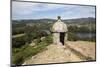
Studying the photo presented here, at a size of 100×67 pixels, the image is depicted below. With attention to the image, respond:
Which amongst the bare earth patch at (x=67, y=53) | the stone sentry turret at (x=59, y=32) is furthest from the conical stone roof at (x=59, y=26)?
the bare earth patch at (x=67, y=53)

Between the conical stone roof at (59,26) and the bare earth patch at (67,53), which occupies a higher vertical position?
the conical stone roof at (59,26)

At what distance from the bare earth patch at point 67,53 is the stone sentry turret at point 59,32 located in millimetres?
71

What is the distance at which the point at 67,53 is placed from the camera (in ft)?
9.17

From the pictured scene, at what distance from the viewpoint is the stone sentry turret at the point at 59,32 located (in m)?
2.75

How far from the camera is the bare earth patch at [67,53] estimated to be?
267 cm

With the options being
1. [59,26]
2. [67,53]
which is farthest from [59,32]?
[67,53]

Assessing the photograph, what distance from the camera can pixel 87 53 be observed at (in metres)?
2.94

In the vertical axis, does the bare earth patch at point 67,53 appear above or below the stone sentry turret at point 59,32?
below

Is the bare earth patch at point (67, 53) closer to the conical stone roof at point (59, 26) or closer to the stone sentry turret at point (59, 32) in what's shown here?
the stone sentry turret at point (59, 32)

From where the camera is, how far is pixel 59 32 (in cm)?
278

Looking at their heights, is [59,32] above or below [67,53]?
above

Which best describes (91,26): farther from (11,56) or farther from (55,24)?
(11,56)

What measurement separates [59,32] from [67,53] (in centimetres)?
32

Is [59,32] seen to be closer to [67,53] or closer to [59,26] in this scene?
[59,26]
